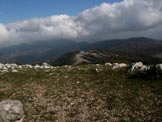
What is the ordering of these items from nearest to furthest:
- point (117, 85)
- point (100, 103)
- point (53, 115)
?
1. point (53, 115)
2. point (100, 103)
3. point (117, 85)

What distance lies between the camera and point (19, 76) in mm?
51156

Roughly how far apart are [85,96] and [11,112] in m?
10.4

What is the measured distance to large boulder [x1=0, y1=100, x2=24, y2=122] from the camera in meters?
31.4

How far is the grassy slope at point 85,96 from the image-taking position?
109 ft

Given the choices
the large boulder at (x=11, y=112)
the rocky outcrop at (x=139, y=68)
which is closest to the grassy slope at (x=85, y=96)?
the large boulder at (x=11, y=112)

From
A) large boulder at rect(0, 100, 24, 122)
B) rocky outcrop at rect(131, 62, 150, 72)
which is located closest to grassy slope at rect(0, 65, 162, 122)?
large boulder at rect(0, 100, 24, 122)

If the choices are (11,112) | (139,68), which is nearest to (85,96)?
(11,112)

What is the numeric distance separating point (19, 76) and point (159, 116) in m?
26.0

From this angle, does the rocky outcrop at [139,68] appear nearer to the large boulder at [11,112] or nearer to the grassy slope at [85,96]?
the grassy slope at [85,96]

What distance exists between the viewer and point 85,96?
3903 cm

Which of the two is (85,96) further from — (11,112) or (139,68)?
(139,68)

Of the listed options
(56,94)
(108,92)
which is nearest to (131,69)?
(108,92)

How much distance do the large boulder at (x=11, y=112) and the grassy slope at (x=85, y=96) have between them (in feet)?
4.44

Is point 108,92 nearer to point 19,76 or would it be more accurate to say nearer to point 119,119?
point 119,119
